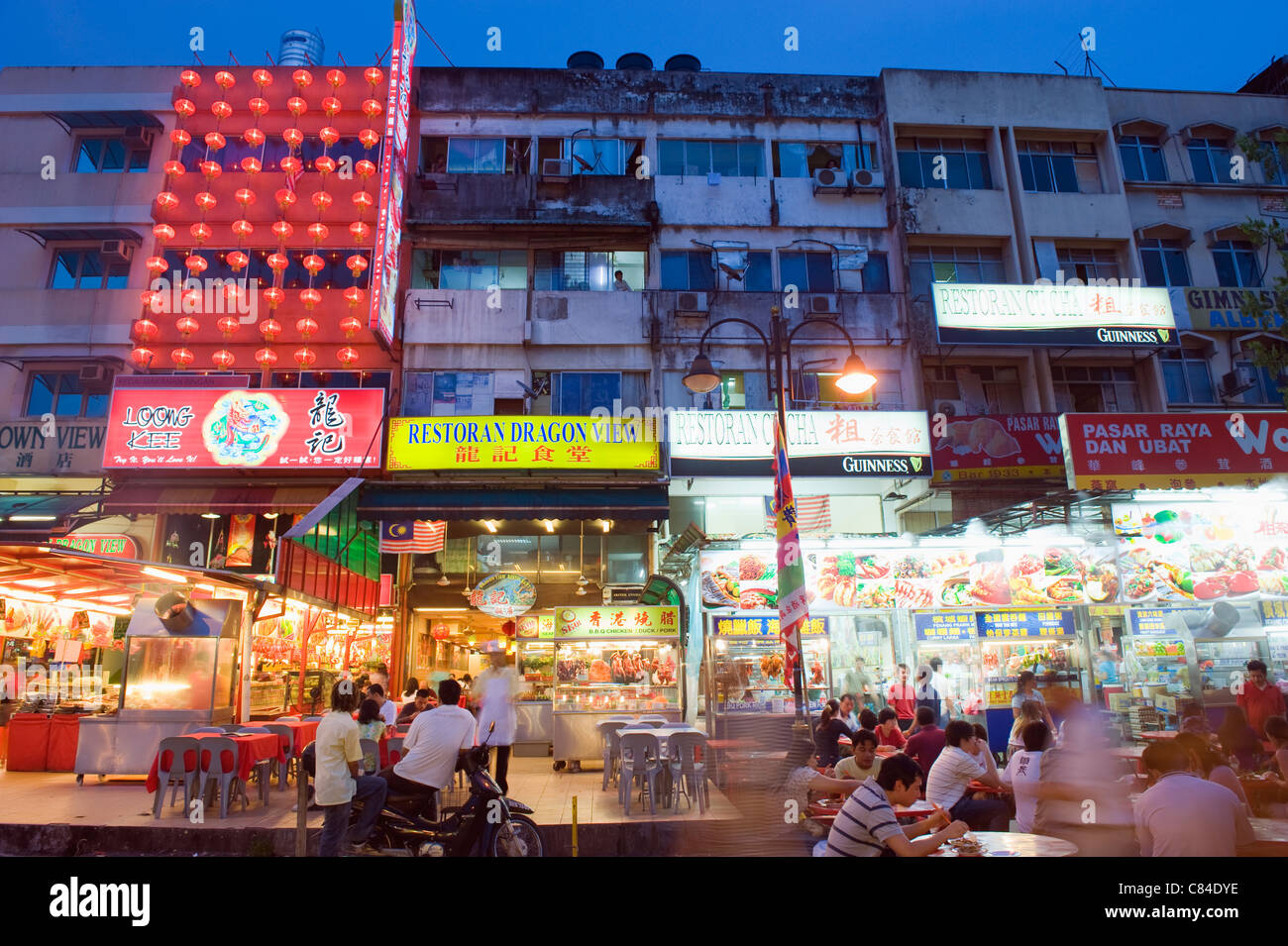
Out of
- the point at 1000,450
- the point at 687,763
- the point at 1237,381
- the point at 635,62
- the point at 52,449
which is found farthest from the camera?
the point at 635,62

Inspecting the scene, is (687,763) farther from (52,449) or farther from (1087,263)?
(1087,263)

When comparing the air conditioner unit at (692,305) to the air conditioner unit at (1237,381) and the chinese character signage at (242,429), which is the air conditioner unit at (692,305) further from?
the air conditioner unit at (1237,381)

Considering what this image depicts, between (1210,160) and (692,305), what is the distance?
15.5 metres

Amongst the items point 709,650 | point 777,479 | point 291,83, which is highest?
point 291,83

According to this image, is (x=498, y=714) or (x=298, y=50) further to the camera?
(x=298, y=50)

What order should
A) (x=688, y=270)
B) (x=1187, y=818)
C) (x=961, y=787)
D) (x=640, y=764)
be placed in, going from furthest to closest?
(x=688, y=270)
(x=640, y=764)
(x=961, y=787)
(x=1187, y=818)

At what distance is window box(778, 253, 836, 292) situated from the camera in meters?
20.1

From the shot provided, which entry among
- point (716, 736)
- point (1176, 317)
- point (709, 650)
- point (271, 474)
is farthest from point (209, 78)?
point (1176, 317)

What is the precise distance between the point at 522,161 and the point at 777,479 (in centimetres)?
1496

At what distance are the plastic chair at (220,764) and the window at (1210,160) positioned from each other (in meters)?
26.4

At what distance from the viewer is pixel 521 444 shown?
17.2 m

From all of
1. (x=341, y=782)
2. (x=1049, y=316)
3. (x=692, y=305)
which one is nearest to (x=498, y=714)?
(x=341, y=782)
